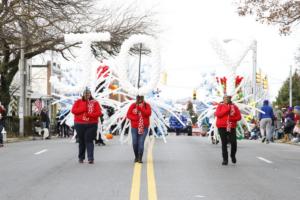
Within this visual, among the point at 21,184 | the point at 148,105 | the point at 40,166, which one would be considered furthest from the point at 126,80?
the point at 21,184

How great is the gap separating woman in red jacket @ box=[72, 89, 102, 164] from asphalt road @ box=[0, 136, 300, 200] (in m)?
0.46

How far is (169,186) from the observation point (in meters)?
11.5

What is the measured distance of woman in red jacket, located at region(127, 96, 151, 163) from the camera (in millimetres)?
15711

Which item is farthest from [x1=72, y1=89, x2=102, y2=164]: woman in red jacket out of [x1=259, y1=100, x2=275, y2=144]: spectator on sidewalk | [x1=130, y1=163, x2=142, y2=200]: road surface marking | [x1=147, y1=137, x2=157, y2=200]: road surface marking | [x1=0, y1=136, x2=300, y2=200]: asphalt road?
[x1=259, y1=100, x2=275, y2=144]: spectator on sidewalk


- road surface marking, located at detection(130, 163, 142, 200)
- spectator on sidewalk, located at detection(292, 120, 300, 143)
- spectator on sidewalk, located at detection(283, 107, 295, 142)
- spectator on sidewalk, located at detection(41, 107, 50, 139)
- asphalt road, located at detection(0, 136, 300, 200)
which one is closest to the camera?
road surface marking, located at detection(130, 163, 142, 200)

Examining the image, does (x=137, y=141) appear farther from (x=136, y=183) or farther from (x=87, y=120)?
(x=136, y=183)

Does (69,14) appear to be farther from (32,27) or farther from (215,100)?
(215,100)

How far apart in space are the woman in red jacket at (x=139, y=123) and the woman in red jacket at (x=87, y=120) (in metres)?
0.77

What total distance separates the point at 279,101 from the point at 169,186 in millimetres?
94632

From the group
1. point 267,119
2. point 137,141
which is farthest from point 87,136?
point 267,119

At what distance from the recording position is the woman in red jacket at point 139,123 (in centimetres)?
1571

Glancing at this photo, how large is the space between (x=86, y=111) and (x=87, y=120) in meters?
0.21

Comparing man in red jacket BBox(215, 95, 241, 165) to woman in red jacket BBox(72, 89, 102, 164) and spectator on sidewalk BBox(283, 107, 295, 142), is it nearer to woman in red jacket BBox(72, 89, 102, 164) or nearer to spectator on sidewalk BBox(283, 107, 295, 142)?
woman in red jacket BBox(72, 89, 102, 164)

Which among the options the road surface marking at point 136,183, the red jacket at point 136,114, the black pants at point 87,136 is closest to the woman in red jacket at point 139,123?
the red jacket at point 136,114
